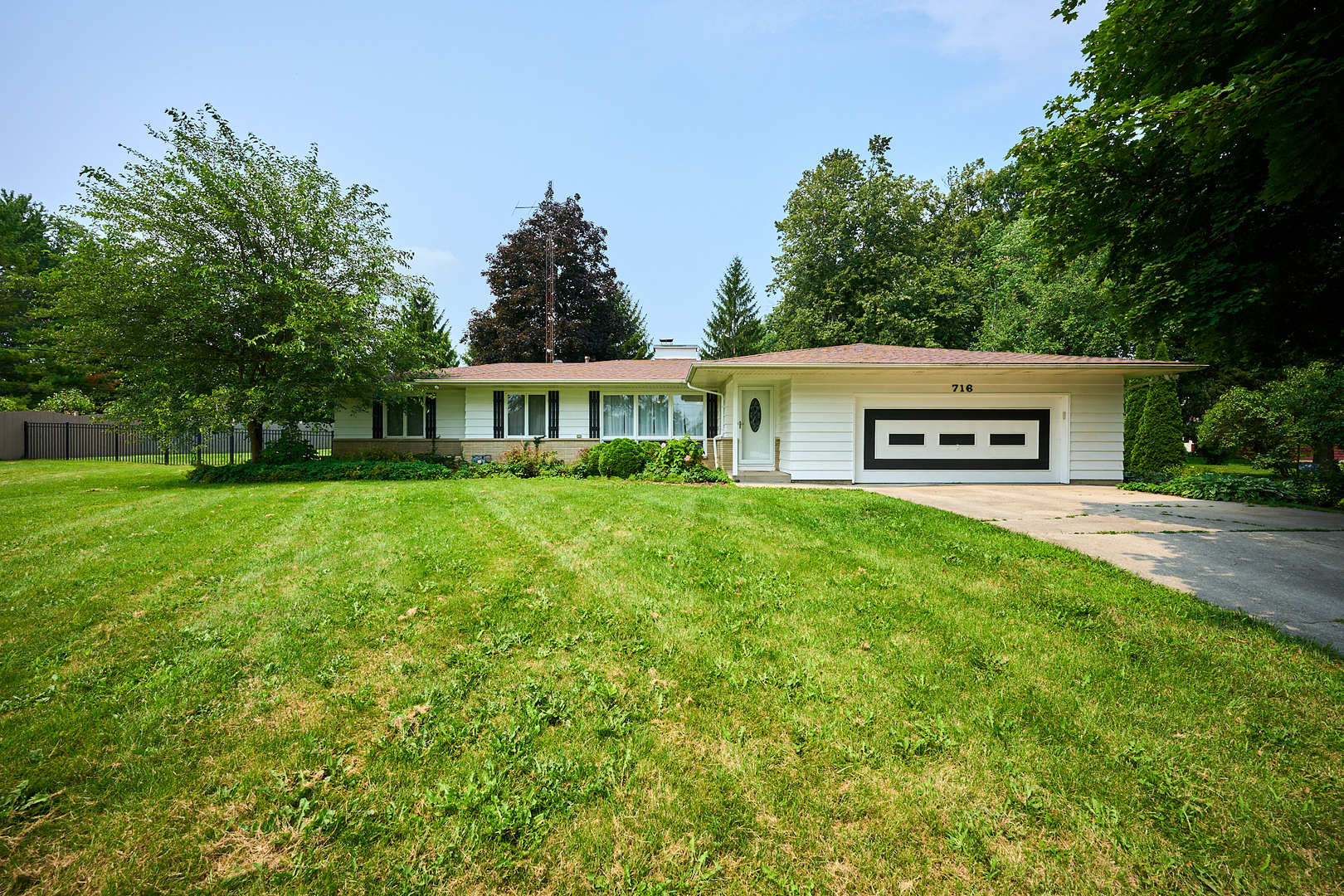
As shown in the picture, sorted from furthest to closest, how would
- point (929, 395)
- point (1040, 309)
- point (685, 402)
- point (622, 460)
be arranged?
point (1040, 309) → point (685, 402) → point (622, 460) → point (929, 395)

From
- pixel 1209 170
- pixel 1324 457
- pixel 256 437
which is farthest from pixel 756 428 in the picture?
pixel 256 437

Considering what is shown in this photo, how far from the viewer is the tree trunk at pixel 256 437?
1330cm

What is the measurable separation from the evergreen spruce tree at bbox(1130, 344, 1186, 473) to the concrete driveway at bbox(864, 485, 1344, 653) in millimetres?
6768

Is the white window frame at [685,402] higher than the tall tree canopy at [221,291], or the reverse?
the tall tree canopy at [221,291]

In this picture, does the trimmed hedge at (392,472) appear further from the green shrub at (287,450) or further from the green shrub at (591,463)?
the green shrub at (287,450)

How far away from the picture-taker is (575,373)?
52.5 feet

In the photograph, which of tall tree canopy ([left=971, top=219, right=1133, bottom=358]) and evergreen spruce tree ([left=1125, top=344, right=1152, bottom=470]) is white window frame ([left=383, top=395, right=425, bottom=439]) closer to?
tall tree canopy ([left=971, top=219, right=1133, bottom=358])

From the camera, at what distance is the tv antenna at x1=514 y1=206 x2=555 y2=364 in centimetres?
2617

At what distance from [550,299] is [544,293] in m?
1.80

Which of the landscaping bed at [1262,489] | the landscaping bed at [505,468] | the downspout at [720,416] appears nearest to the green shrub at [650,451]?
the landscaping bed at [505,468]

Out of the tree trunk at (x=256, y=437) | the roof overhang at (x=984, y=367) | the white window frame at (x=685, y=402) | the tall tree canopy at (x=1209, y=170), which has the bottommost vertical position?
the tree trunk at (x=256, y=437)

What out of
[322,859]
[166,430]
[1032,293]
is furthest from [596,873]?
[1032,293]

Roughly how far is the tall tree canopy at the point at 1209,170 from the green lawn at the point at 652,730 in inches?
148

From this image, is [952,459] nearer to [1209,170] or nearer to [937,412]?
[937,412]
